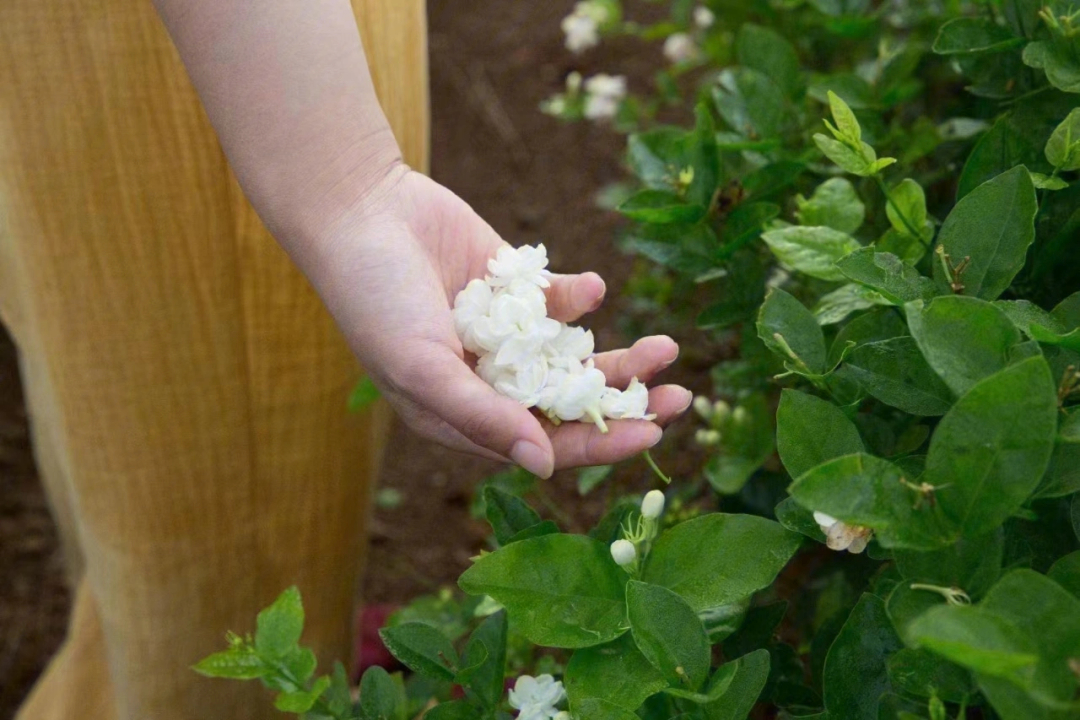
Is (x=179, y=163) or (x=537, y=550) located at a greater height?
(x=179, y=163)

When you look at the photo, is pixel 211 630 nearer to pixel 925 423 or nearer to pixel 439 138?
pixel 925 423

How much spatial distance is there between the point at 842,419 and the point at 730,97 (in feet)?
1.69

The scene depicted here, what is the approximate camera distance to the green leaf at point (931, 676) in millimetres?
573

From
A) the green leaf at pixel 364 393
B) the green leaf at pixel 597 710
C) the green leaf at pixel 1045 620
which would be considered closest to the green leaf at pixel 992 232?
the green leaf at pixel 1045 620

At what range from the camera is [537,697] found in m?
0.71

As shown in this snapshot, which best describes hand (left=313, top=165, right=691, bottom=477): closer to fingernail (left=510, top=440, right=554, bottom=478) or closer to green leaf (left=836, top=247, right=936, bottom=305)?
fingernail (left=510, top=440, right=554, bottom=478)

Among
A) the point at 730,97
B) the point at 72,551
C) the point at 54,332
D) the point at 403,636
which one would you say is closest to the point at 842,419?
the point at 403,636

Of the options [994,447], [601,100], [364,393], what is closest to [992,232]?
[994,447]

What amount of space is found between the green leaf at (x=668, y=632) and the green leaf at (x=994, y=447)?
151 mm

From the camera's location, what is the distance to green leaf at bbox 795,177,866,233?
866 mm

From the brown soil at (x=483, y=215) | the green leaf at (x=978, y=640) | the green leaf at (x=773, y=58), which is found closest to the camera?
the green leaf at (x=978, y=640)

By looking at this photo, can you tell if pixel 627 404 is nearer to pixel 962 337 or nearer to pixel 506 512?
pixel 506 512

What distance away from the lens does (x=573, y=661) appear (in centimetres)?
66

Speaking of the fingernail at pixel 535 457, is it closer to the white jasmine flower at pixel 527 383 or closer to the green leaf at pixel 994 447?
the white jasmine flower at pixel 527 383
